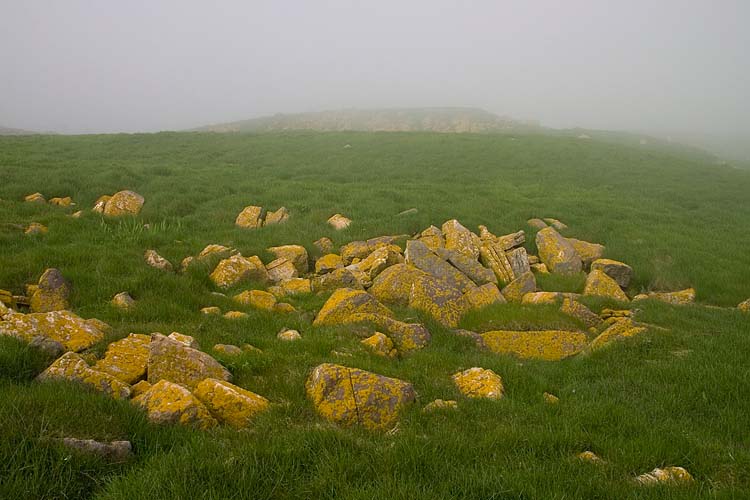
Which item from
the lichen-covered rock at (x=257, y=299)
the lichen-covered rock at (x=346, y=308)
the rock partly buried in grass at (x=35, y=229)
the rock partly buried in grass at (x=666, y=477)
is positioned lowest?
the lichen-covered rock at (x=257, y=299)

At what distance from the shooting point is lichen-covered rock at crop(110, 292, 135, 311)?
966 cm

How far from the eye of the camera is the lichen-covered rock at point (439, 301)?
1126 centimetres

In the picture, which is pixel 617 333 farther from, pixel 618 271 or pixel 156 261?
pixel 156 261

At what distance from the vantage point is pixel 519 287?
13344 mm

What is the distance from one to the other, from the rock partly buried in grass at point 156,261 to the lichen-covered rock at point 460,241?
8801 millimetres

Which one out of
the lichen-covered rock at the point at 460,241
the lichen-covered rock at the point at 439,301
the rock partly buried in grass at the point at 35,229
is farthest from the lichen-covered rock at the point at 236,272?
the lichen-covered rock at the point at 460,241

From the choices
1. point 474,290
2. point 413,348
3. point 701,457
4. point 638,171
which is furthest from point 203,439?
point 638,171

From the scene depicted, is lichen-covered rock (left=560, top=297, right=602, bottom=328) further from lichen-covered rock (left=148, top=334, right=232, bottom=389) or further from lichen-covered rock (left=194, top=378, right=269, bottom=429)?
lichen-covered rock (left=148, top=334, right=232, bottom=389)

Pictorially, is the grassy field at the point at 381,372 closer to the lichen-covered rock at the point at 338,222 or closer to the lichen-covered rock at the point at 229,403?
the lichen-covered rock at the point at 229,403

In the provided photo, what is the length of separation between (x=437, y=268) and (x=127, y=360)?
852 centimetres

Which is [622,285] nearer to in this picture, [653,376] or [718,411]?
[653,376]

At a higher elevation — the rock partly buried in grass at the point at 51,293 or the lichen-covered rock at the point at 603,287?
the rock partly buried in grass at the point at 51,293

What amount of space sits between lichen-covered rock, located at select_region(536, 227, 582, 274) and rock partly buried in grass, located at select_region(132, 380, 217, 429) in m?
12.7

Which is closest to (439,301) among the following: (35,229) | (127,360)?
(127,360)
